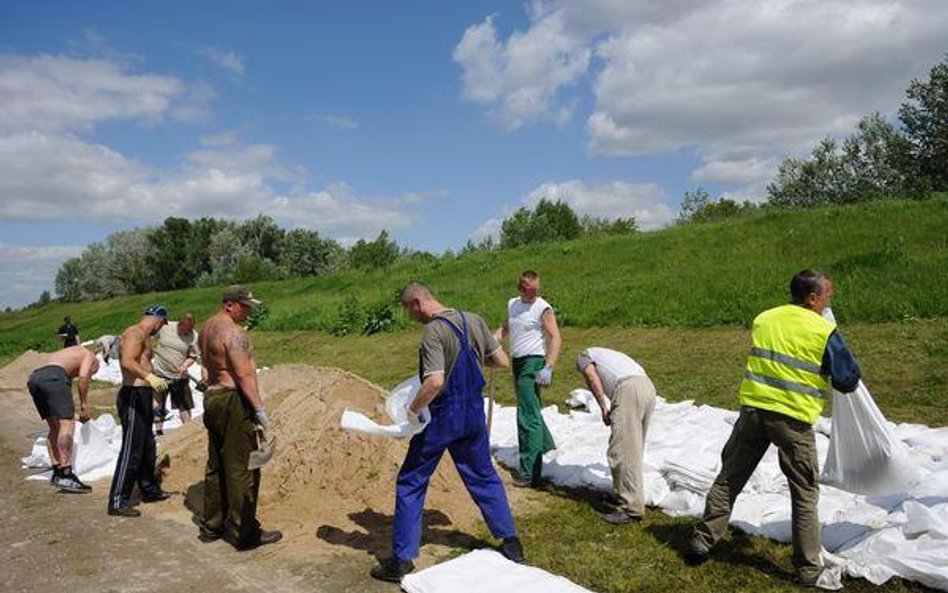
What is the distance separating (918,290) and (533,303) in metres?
8.06

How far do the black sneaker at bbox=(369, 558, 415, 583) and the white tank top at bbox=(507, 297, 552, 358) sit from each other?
7.95 feet

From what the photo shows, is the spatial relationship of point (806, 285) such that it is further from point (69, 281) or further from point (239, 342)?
point (69, 281)

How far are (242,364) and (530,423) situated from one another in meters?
2.53

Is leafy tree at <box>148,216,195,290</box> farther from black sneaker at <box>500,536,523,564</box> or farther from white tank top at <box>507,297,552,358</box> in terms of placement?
black sneaker at <box>500,536,523,564</box>

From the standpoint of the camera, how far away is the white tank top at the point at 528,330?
259 inches

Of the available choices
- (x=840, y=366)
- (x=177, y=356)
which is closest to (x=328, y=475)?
(x=177, y=356)

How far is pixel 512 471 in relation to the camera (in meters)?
7.04

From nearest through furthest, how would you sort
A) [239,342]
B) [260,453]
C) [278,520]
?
[239,342], [260,453], [278,520]

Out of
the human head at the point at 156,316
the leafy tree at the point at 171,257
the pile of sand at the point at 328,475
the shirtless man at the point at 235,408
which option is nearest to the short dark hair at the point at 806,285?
the pile of sand at the point at 328,475

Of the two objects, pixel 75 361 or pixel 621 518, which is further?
pixel 75 361

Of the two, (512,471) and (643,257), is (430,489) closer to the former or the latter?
(512,471)

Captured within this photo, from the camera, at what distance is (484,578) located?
4387 millimetres

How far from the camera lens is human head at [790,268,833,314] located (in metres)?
4.39

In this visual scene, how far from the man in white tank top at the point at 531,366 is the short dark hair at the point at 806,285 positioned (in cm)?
239
